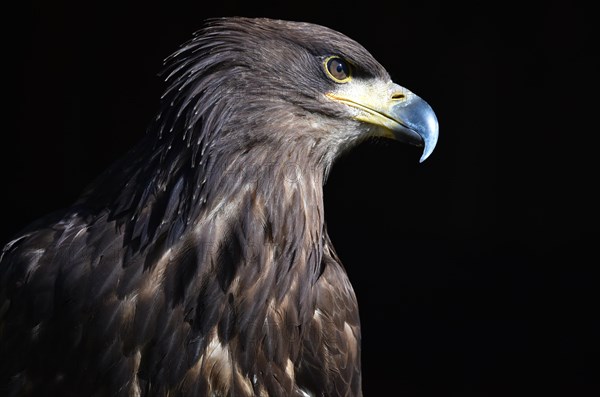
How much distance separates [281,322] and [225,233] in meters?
0.35

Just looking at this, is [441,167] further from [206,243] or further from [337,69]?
[206,243]

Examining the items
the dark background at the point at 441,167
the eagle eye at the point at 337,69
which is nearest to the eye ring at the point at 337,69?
the eagle eye at the point at 337,69

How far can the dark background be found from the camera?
7152 millimetres

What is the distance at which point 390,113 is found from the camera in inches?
124

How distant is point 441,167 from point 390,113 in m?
4.74

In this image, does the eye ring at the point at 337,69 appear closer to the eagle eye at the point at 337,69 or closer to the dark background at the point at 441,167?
the eagle eye at the point at 337,69

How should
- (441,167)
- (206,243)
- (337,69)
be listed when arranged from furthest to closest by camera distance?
(441,167) → (337,69) → (206,243)

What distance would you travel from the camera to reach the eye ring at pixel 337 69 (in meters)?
3.11

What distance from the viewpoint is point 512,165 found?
7.72 metres

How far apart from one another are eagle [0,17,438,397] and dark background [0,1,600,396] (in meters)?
3.96

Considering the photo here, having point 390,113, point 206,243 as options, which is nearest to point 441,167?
point 390,113

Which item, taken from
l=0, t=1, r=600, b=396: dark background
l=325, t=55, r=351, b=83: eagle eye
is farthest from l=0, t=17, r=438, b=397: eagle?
l=0, t=1, r=600, b=396: dark background

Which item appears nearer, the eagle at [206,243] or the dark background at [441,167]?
the eagle at [206,243]

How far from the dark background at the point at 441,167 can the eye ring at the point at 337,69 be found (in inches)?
152
